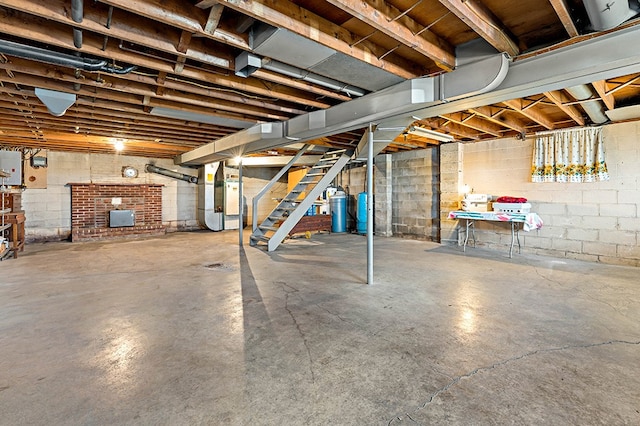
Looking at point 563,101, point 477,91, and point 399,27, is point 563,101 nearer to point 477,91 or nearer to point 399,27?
point 477,91

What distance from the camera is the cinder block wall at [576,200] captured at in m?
4.65

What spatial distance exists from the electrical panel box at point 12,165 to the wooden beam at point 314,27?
7.10 m

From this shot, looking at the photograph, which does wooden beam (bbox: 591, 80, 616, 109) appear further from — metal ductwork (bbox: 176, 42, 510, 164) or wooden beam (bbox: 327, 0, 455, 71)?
wooden beam (bbox: 327, 0, 455, 71)

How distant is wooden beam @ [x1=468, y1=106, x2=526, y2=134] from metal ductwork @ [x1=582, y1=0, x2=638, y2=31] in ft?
7.71

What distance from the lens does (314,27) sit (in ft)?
7.82

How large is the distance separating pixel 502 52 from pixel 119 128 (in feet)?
18.7

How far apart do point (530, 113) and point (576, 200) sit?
189cm

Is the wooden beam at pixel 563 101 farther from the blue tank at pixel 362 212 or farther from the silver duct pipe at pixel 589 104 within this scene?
the blue tank at pixel 362 212

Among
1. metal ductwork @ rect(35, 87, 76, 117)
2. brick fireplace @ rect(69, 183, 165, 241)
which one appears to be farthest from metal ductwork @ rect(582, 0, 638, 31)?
brick fireplace @ rect(69, 183, 165, 241)

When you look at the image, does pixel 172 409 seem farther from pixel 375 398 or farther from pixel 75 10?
pixel 75 10

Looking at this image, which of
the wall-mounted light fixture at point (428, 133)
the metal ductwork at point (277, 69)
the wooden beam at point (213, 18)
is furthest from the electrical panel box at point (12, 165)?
the wall-mounted light fixture at point (428, 133)

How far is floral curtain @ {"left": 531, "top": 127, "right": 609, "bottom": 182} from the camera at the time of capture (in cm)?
487

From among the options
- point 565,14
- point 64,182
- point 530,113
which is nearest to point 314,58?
point 565,14

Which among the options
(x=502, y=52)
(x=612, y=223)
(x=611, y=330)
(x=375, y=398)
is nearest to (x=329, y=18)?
(x=502, y=52)
